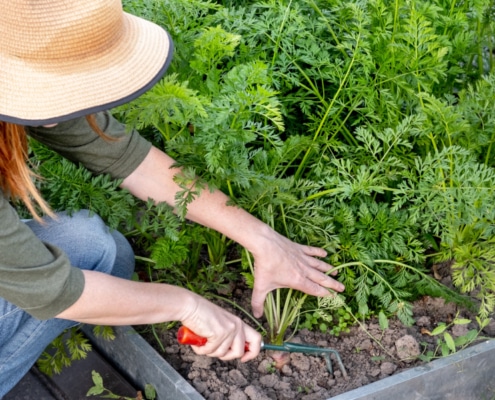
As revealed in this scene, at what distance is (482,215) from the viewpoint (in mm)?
2178

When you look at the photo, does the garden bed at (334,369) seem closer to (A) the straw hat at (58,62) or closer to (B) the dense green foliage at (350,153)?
(B) the dense green foliage at (350,153)

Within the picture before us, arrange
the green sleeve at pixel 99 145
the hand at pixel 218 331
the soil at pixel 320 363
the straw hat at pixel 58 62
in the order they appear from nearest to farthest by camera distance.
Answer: the straw hat at pixel 58 62 → the hand at pixel 218 331 → the green sleeve at pixel 99 145 → the soil at pixel 320 363

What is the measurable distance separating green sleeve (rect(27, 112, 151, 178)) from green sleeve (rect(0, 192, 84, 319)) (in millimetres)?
426

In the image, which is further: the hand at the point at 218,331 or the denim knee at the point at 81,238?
the denim knee at the point at 81,238

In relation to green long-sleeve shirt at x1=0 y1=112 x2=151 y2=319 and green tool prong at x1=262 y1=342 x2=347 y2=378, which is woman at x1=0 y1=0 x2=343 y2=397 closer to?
green long-sleeve shirt at x1=0 y1=112 x2=151 y2=319

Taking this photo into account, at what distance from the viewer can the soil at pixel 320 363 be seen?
2.19 metres

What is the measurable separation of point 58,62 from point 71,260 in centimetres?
74

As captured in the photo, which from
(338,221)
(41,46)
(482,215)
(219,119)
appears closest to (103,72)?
(41,46)

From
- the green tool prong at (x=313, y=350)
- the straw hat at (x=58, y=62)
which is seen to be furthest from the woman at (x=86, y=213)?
the green tool prong at (x=313, y=350)

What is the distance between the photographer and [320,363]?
2295mm

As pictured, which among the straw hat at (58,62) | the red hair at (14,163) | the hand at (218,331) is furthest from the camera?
the hand at (218,331)

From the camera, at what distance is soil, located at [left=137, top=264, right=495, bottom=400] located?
2.19 m

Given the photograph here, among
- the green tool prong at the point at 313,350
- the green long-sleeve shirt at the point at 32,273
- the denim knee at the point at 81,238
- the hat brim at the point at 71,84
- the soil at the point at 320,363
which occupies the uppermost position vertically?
the hat brim at the point at 71,84

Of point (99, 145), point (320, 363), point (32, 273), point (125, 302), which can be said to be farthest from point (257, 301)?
point (32, 273)
